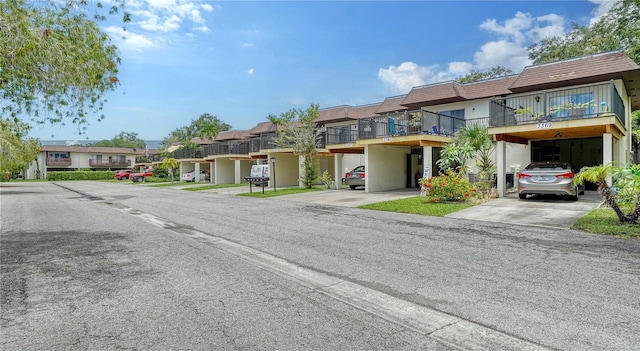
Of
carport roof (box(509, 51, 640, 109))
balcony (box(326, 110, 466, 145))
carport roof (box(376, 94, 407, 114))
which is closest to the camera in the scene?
carport roof (box(509, 51, 640, 109))

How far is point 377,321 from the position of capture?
3.78m

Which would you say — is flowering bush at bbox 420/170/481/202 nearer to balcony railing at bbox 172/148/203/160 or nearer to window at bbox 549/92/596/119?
window at bbox 549/92/596/119

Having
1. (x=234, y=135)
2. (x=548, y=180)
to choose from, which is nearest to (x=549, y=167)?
(x=548, y=180)

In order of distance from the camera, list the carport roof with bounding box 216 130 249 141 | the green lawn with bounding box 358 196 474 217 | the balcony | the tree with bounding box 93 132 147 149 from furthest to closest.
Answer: the tree with bounding box 93 132 147 149 < the carport roof with bounding box 216 130 249 141 < the balcony < the green lawn with bounding box 358 196 474 217

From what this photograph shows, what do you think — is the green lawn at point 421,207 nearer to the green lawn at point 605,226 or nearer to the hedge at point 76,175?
the green lawn at point 605,226

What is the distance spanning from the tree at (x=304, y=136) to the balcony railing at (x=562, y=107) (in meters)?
11.9

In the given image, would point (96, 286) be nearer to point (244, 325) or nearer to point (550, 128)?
point (244, 325)

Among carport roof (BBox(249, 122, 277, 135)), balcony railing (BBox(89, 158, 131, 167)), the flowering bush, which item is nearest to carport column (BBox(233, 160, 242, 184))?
carport roof (BBox(249, 122, 277, 135))

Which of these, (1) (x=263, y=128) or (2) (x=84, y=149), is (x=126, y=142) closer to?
(2) (x=84, y=149)

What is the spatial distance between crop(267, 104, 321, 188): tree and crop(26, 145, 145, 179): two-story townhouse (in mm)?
61432

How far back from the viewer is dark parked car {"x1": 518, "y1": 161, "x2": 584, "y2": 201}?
1297 centimetres

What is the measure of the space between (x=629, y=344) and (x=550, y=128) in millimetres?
12851

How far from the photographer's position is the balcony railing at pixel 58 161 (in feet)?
221

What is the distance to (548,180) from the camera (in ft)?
43.1
